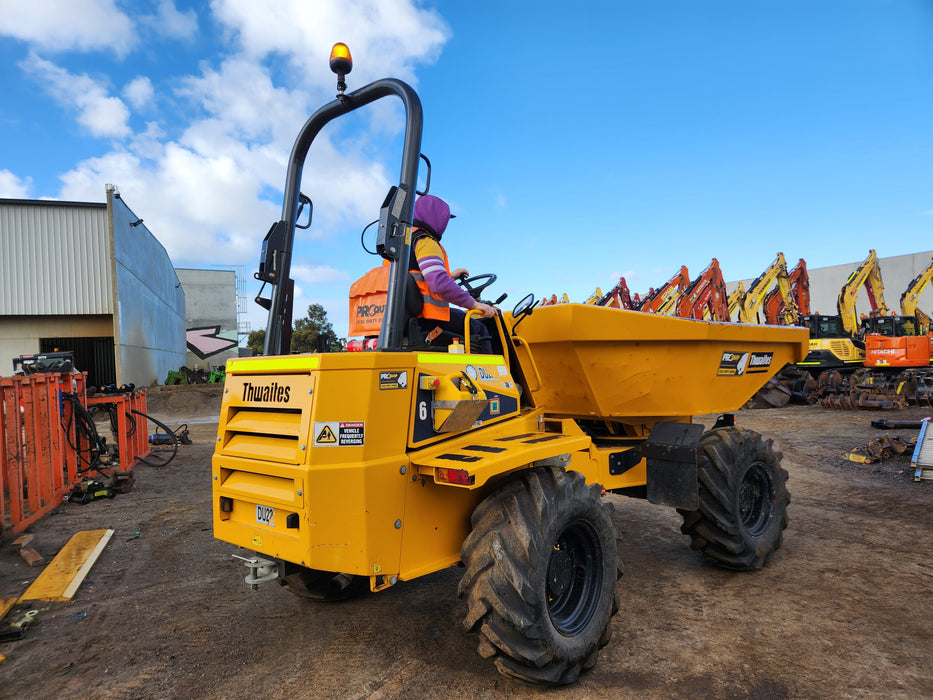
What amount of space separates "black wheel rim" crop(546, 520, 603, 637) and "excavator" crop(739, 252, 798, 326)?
20009 millimetres

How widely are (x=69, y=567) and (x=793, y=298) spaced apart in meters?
23.4

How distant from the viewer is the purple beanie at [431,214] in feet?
11.7

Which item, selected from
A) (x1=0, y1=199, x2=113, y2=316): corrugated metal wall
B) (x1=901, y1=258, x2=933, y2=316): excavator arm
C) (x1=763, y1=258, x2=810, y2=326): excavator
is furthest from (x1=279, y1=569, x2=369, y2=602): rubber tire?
(x1=901, y1=258, x2=933, y2=316): excavator arm

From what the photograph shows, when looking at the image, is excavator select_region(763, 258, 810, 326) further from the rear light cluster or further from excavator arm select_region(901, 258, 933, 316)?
the rear light cluster

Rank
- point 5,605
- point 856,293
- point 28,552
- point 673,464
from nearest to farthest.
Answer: point 5,605, point 673,464, point 28,552, point 856,293

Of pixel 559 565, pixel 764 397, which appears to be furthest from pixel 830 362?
pixel 559 565

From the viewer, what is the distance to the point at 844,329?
21297 millimetres

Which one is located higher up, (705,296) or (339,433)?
(705,296)

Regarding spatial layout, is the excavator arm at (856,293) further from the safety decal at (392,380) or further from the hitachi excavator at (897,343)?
the safety decal at (392,380)

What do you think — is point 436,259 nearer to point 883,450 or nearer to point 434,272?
point 434,272

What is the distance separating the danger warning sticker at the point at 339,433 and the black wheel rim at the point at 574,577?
50.4 inches

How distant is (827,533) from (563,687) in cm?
405

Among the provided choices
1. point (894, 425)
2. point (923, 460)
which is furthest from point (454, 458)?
point (894, 425)

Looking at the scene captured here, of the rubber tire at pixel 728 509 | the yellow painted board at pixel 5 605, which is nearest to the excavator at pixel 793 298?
the rubber tire at pixel 728 509
